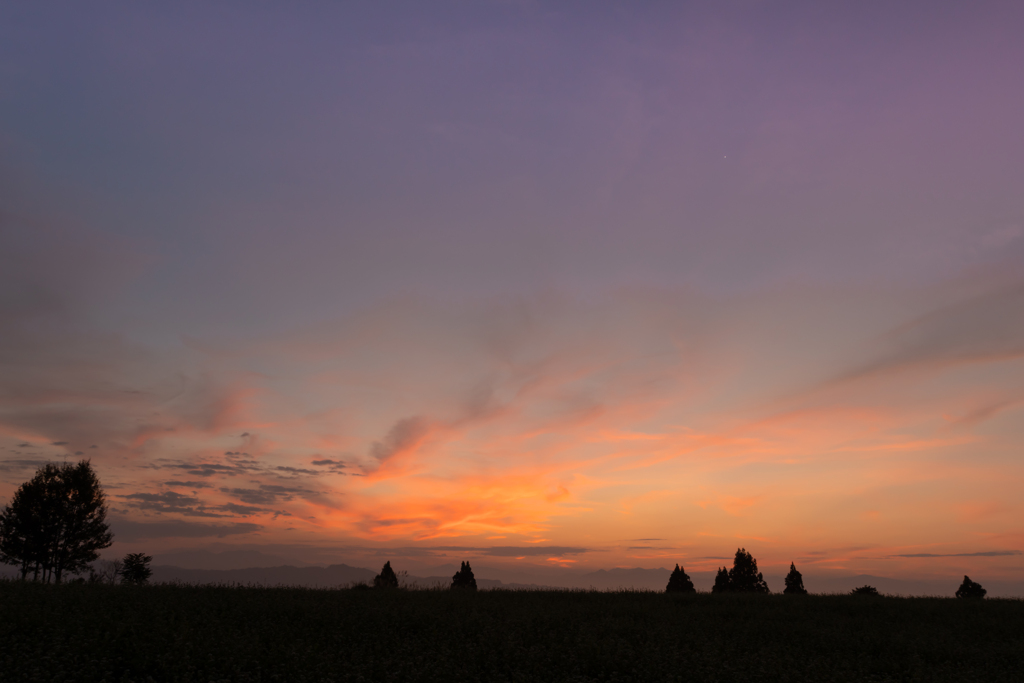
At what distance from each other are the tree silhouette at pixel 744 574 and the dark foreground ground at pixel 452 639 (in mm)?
37683

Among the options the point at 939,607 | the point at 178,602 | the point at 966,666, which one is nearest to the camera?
the point at 966,666

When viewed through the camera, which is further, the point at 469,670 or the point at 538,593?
the point at 538,593

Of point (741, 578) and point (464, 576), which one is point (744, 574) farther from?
point (464, 576)

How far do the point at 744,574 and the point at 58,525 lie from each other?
66.4m

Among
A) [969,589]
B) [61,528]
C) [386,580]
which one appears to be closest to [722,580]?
[969,589]

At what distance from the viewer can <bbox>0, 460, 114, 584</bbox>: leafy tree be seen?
155 ft

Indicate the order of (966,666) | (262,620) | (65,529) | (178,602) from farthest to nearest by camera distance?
(65,529) → (178,602) → (262,620) → (966,666)

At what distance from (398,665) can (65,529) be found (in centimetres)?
4830

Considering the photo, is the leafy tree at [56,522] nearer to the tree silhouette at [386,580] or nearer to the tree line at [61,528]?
the tree line at [61,528]

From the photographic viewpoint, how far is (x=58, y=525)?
48375mm

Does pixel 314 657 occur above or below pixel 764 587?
above

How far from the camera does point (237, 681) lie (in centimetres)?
1388

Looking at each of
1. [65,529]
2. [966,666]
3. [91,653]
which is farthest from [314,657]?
[65,529]

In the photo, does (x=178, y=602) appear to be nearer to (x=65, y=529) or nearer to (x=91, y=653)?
(x=91, y=653)
